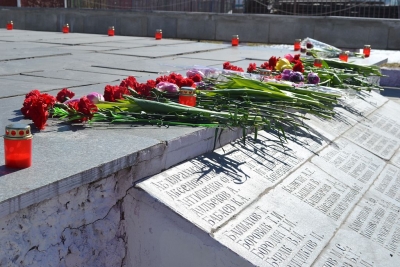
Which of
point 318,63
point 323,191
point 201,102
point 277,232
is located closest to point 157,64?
point 318,63

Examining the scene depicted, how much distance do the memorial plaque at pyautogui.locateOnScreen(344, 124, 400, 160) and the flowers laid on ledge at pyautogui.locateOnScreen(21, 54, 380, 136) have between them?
0.30m

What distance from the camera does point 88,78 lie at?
5809 millimetres

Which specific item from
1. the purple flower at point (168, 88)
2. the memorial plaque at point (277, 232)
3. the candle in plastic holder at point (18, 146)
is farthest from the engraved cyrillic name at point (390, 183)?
the candle in plastic holder at point (18, 146)

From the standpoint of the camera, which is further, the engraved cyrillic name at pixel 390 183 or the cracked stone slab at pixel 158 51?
the cracked stone slab at pixel 158 51

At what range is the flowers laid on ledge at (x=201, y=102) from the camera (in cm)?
375

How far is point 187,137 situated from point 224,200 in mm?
452

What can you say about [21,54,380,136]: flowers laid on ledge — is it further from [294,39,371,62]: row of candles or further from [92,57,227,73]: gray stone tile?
[294,39,371,62]: row of candles

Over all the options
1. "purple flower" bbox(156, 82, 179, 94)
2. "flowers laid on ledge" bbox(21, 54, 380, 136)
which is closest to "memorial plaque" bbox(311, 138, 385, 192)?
"flowers laid on ledge" bbox(21, 54, 380, 136)

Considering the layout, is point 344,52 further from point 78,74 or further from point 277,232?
point 277,232

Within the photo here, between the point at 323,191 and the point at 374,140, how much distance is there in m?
1.53

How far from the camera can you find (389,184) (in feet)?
14.8

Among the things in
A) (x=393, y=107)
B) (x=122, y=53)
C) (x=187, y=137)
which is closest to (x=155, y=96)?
(x=187, y=137)

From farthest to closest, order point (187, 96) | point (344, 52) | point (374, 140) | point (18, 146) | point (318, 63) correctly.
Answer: point (344, 52) < point (318, 63) < point (374, 140) < point (187, 96) < point (18, 146)

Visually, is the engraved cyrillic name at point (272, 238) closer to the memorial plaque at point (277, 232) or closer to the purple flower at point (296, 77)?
the memorial plaque at point (277, 232)
